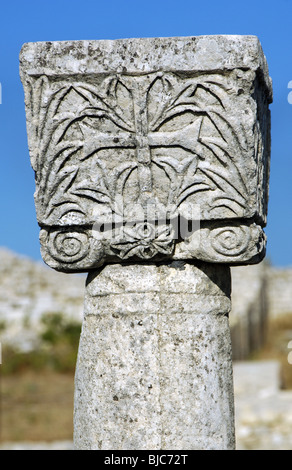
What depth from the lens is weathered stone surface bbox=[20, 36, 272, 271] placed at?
416 cm

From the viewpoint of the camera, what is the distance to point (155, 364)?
4309 mm

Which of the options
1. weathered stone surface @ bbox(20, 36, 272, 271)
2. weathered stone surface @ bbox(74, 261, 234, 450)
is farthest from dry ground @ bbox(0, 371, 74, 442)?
weathered stone surface @ bbox(20, 36, 272, 271)

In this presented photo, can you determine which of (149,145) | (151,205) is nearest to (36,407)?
(151,205)

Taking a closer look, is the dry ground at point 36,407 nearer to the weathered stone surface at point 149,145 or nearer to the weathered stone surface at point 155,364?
the weathered stone surface at point 155,364

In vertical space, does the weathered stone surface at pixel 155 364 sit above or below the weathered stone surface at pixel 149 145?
below

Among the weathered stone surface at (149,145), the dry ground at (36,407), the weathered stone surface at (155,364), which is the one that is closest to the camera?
the weathered stone surface at (149,145)

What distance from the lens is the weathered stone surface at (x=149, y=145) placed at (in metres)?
4.16

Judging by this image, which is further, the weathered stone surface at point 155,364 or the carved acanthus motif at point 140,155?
the weathered stone surface at point 155,364

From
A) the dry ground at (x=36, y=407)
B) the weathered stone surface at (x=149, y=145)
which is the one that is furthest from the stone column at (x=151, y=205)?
the dry ground at (x=36, y=407)

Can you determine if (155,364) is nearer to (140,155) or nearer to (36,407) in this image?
(140,155)

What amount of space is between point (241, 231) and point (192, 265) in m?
0.33

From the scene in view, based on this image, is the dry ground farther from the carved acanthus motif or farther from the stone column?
the carved acanthus motif

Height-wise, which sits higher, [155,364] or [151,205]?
[151,205]

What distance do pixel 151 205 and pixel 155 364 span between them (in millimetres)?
840
